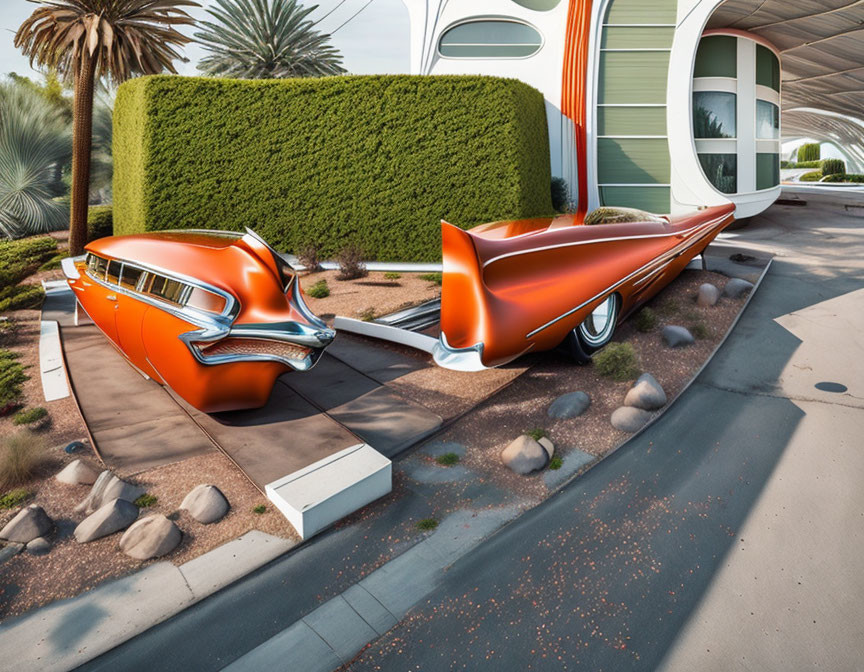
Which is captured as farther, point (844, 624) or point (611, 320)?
point (611, 320)

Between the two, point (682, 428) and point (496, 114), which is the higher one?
point (496, 114)

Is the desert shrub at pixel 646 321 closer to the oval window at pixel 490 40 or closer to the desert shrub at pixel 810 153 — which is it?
the oval window at pixel 490 40

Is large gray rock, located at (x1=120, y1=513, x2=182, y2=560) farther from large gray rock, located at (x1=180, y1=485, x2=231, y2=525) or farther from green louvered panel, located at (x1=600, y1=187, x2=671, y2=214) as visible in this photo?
green louvered panel, located at (x1=600, y1=187, x2=671, y2=214)

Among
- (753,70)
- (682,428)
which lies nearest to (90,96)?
(682,428)

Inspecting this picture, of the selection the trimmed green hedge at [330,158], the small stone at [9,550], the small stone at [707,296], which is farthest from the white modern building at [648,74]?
the small stone at [9,550]

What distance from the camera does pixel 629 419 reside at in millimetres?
7012

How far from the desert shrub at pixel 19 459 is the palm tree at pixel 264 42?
92.8 feet

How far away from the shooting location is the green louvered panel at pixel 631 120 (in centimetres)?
1981

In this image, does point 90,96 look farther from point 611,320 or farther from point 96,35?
point 611,320

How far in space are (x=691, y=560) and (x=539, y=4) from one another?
22.3 metres

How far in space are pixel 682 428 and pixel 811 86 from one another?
3429 centimetres

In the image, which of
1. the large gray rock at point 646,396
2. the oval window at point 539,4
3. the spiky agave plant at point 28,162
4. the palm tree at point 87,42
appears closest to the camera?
the large gray rock at point 646,396

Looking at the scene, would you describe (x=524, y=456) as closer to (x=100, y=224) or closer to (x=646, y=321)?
(x=646, y=321)

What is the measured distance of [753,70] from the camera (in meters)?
19.9
